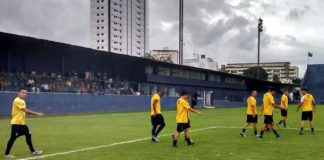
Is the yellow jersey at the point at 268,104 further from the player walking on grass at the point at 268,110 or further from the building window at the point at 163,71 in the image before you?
the building window at the point at 163,71

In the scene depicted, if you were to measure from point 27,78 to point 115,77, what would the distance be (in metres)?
18.2

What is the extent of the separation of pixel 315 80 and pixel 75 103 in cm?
6469

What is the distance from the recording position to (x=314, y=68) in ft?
308

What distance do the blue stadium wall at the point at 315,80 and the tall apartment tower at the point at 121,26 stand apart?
41.8m

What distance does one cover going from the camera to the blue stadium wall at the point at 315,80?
90875 millimetres

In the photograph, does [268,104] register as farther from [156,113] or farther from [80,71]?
[80,71]

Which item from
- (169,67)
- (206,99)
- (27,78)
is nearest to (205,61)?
(206,99)

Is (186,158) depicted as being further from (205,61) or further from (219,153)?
(205,61)

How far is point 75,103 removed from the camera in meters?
41.1

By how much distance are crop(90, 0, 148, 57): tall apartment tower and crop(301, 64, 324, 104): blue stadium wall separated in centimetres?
4181

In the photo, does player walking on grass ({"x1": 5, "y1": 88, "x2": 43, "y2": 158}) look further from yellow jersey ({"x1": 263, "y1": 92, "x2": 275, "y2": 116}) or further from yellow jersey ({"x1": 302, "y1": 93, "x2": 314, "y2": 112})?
yellow jersey ({"x1": 302, "y1": 93, "x2": 314, "y2": 112})

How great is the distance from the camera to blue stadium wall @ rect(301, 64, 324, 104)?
298 feet

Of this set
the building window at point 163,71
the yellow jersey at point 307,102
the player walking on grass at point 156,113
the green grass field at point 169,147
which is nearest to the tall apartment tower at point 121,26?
the building window at point 163,71

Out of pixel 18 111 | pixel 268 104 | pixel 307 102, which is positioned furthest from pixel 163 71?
pixel 18 111
